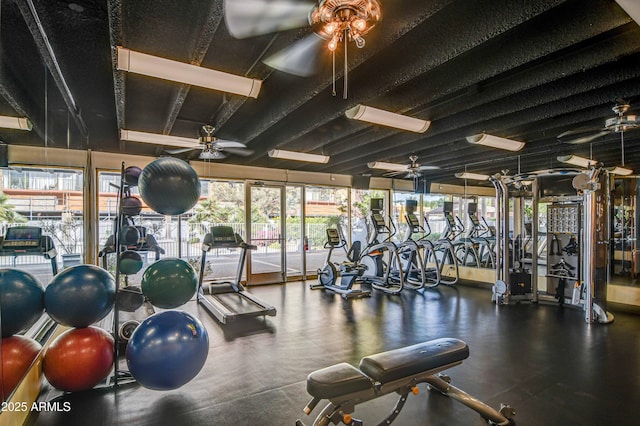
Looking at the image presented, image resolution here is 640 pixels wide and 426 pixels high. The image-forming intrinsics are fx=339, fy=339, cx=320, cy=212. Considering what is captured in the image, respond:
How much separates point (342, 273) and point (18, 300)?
5.38 meters

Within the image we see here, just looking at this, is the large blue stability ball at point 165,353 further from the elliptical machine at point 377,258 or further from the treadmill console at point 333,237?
the elliptical machine at point 377,258

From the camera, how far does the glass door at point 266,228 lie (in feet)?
25.5

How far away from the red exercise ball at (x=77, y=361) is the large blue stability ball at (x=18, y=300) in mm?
328

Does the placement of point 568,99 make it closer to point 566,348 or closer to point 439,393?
point 566,348

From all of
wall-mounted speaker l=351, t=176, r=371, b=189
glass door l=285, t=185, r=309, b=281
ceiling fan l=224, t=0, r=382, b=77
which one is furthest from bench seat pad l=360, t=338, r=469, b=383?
wall-mounted speaker l=351, t=176, r=371, b=189

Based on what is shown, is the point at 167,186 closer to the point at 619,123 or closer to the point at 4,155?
the point at 4,155

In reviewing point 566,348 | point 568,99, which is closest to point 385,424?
point 566,348

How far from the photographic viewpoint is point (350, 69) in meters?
2.83

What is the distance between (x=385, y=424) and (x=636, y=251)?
320 inches

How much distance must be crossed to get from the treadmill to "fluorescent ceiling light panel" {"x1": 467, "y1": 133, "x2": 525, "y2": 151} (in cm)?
386

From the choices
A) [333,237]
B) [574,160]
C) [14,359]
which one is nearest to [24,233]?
[14,359]

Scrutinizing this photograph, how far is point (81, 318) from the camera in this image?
2.78 metres

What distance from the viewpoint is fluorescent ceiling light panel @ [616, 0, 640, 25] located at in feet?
6.19

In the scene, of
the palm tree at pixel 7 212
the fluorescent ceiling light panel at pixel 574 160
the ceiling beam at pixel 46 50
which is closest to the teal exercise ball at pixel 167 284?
the palm tree at pixel 7 212
